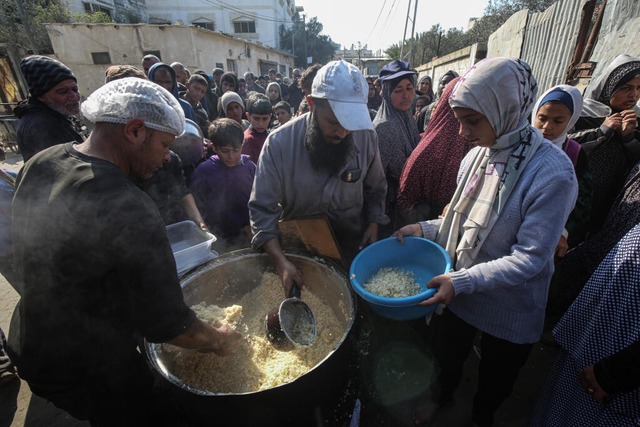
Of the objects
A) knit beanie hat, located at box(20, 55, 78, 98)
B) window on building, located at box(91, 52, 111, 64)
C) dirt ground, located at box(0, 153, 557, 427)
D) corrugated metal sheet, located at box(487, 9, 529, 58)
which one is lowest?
dirt ground, located at box(0, 153, 557, 427)

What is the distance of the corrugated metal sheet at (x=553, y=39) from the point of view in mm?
4406

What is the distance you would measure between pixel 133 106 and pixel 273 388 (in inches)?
50.7

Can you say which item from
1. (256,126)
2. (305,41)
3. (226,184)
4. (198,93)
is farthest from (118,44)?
(305,41)

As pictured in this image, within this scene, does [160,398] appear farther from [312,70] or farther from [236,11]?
[236,11]

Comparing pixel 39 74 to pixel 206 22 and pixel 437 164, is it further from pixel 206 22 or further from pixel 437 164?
pixel 206 22

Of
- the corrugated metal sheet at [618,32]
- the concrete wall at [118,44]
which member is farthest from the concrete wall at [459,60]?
the concrete wall at [118,44]

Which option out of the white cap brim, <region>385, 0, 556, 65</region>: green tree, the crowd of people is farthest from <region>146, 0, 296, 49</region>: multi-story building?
the white cap brim

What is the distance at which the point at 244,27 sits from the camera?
39188mm

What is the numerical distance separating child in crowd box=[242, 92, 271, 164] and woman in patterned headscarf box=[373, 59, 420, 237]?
5.67 feet

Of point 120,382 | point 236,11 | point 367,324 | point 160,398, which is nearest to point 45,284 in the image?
point 120,382

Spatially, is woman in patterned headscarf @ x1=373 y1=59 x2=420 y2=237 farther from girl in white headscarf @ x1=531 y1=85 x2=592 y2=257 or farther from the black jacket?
the black jacket

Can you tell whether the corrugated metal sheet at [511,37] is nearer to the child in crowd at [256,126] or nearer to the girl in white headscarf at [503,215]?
the child in crowd at [256,126]

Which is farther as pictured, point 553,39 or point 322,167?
point 553,39

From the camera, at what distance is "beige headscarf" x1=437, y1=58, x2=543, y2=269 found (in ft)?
4.68
